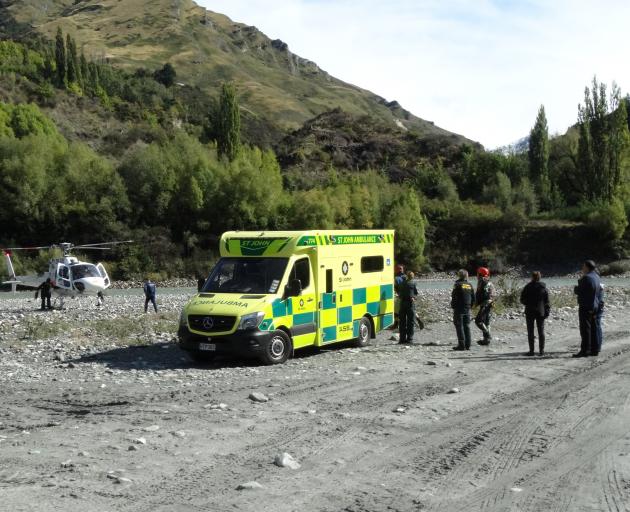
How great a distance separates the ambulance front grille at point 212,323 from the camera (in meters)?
14.5

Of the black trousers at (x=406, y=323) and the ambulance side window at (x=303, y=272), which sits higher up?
the ambulance side window at (x=303, y=272)

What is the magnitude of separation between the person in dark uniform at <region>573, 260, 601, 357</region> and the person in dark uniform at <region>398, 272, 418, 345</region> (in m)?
4.13

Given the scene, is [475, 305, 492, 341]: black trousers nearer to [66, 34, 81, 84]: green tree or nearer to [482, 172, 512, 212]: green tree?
[482, 172, 512, 212]: green tree

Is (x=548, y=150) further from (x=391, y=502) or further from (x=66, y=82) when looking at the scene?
(x=391, y=502)

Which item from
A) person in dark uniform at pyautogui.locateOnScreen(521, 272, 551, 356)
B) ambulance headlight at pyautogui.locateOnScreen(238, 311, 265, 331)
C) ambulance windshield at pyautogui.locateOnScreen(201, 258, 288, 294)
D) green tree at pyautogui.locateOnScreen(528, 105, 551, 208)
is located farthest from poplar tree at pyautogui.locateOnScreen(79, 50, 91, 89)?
person in dark uniform at pyautogui.locateOnScreen(521, 272, 551, 356)

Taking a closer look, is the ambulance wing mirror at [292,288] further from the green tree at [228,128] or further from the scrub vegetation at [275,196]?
the green tree at [228,128]

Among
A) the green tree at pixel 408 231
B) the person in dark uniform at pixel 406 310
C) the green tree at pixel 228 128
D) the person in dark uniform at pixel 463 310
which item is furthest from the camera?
the green tree at pixel 228 128

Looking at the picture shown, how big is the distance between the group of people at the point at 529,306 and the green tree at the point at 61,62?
92.8 metres

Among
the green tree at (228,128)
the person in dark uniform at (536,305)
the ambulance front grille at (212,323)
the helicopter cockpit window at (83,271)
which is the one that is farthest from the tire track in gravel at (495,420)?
the green tree at (228,128)

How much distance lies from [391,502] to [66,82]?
105 meters

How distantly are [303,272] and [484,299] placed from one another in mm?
4445

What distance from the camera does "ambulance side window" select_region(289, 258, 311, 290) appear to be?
50.9 feet

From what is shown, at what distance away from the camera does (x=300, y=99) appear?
196 m

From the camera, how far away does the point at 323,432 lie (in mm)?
9102
